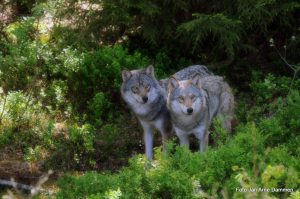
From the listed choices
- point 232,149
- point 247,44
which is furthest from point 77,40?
point 232,149

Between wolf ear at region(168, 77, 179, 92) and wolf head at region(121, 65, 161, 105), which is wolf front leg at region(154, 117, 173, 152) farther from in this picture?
wolf ear at region(168, 77, 179, 92)

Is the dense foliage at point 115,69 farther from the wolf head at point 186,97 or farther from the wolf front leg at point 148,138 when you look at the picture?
the wolf head at point 186,97

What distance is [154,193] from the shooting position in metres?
5.86

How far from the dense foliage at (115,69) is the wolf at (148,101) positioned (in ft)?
1.32

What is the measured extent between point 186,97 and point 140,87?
902 millimetres

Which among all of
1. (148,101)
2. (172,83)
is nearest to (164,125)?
(148,101)

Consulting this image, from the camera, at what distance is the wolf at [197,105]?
24.6 ft

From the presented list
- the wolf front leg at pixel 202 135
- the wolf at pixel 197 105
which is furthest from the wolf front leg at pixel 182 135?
the wolf front leg at pixel 202 135

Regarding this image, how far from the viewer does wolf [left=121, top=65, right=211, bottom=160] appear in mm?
8055

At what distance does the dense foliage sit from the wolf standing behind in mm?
409

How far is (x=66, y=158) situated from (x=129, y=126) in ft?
4.99

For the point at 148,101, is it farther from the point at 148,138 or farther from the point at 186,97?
the point at 186,97

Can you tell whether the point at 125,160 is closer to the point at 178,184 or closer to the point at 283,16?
the point at 178,184

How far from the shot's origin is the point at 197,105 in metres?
7.53
